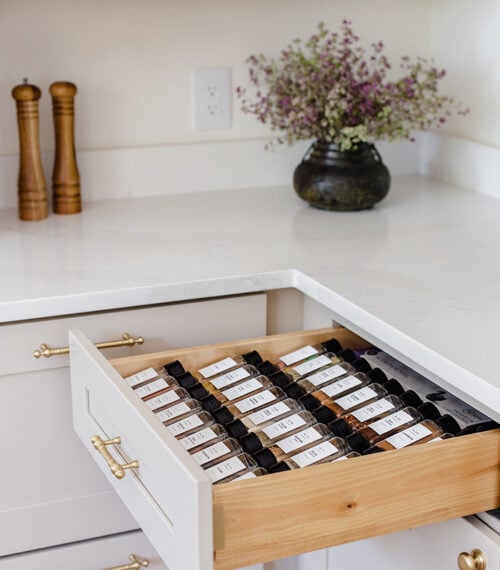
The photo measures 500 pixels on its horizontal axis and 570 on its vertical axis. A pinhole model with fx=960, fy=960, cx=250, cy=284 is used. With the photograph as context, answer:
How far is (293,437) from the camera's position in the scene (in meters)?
1.13

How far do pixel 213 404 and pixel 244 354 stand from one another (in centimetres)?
13

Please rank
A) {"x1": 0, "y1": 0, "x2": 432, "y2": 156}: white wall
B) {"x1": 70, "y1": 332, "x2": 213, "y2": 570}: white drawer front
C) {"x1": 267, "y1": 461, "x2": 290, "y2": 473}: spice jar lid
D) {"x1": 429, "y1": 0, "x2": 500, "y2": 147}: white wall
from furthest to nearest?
{"x1": 429, "y1": 0, "x2": 500, "y2": 147}: white wall < {"x1": 0, "y1": 0, "x2": 432, "y2": 156}: white wall < {"x1": 267, "y1": 461, "x2": 290, "y2": 473}: spice jar lid < {"x1": 70, "y1": 332, "x2": 213, "y2": 570}: white drawer front

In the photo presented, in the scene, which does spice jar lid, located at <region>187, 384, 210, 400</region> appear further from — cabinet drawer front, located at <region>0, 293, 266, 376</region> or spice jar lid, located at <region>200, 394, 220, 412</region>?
cabinet drawer front, located at <region>0, 293, 266, 376</region>

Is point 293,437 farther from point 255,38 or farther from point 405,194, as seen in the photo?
point 255,38

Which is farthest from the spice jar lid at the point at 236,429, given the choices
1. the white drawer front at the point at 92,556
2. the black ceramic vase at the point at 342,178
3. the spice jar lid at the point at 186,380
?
the black ceramic vase at the point at 342,178

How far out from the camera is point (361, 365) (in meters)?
1.29

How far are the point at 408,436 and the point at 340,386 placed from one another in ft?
0.50

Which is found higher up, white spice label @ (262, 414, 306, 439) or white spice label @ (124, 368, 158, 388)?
white spice label @ (124, 368, 158, 388)

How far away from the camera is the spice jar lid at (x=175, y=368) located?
4.18 feet

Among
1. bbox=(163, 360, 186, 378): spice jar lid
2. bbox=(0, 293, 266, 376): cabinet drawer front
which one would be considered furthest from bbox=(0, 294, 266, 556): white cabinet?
bbox=(163, 360, 186, 378): spice jar lid

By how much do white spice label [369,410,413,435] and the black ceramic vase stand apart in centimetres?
69

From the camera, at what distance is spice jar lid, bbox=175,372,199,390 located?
125cm

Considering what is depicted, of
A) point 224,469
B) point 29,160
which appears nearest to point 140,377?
point 224,469

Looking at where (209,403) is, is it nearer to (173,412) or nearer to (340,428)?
(173,412)
